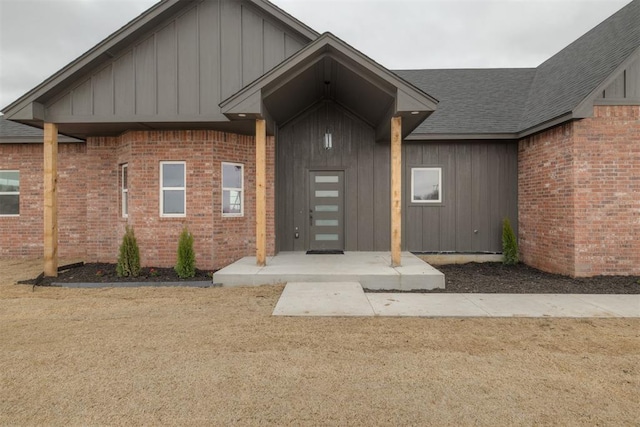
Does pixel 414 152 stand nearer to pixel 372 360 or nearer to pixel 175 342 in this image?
pixel 372 360

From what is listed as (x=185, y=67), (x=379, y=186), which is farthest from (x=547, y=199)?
(x=185, y=67)

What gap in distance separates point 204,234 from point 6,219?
6.89 meters

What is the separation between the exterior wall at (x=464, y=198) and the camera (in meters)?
9.65

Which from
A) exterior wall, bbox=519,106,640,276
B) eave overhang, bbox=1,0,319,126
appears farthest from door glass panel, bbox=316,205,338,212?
exterior wall, bbox=519,106,640,276

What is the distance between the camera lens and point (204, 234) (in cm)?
818

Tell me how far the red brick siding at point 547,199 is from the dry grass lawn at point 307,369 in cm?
339

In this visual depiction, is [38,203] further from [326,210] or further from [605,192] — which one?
[605,192]

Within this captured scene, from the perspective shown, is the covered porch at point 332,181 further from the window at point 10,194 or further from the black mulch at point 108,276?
the window at point 10,194

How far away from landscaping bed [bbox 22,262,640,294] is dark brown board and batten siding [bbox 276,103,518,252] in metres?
1.50

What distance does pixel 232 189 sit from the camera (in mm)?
8680

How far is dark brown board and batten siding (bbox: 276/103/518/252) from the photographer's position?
9.70 metres

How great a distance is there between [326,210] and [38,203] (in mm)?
8674

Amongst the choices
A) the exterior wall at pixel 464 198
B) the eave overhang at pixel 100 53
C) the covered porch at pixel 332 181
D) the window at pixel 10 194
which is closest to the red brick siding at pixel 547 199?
the exterior wall at pixel 464 198

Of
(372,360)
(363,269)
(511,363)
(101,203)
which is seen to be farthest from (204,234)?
(511,363)
